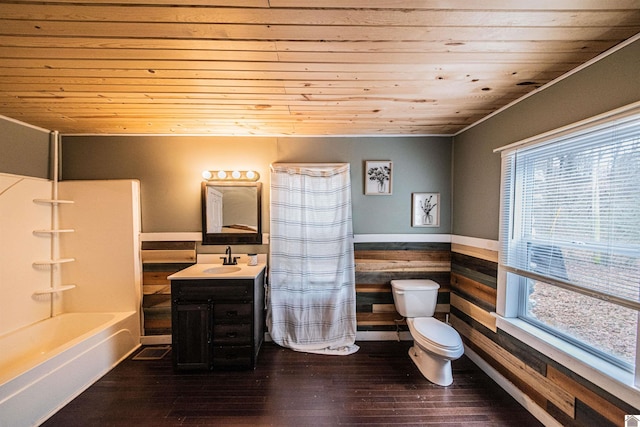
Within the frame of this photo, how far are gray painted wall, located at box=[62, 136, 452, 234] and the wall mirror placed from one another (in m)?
0.11

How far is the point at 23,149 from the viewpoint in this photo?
242 cm

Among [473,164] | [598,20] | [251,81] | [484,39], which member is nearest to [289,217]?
[251,81]

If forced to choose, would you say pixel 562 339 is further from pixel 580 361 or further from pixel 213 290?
pixel 213 290

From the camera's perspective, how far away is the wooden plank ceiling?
1.08 metres

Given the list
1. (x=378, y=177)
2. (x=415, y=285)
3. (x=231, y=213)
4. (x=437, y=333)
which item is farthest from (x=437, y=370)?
(x=231, y=213)

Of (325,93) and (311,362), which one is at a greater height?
(325,93)

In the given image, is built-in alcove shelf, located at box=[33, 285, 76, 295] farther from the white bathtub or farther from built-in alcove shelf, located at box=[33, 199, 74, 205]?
built-in alcove shelf, located at box=[33, 199, 74, 205]

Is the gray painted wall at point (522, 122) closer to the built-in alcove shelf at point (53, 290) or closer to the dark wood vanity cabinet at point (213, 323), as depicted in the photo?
the dark wood vanity cabinet at point (213, 323)

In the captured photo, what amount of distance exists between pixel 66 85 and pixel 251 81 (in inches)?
48.1

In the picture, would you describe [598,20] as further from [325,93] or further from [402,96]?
[325,93]

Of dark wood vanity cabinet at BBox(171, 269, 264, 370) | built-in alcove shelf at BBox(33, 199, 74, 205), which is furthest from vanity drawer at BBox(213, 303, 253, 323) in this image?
built-in alcove shelf at BBox(33, 199, 74, 205)

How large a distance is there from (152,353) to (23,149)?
2285 mm

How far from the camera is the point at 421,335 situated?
2.17 metres

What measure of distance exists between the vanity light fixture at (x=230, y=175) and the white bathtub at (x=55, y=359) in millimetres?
1612
